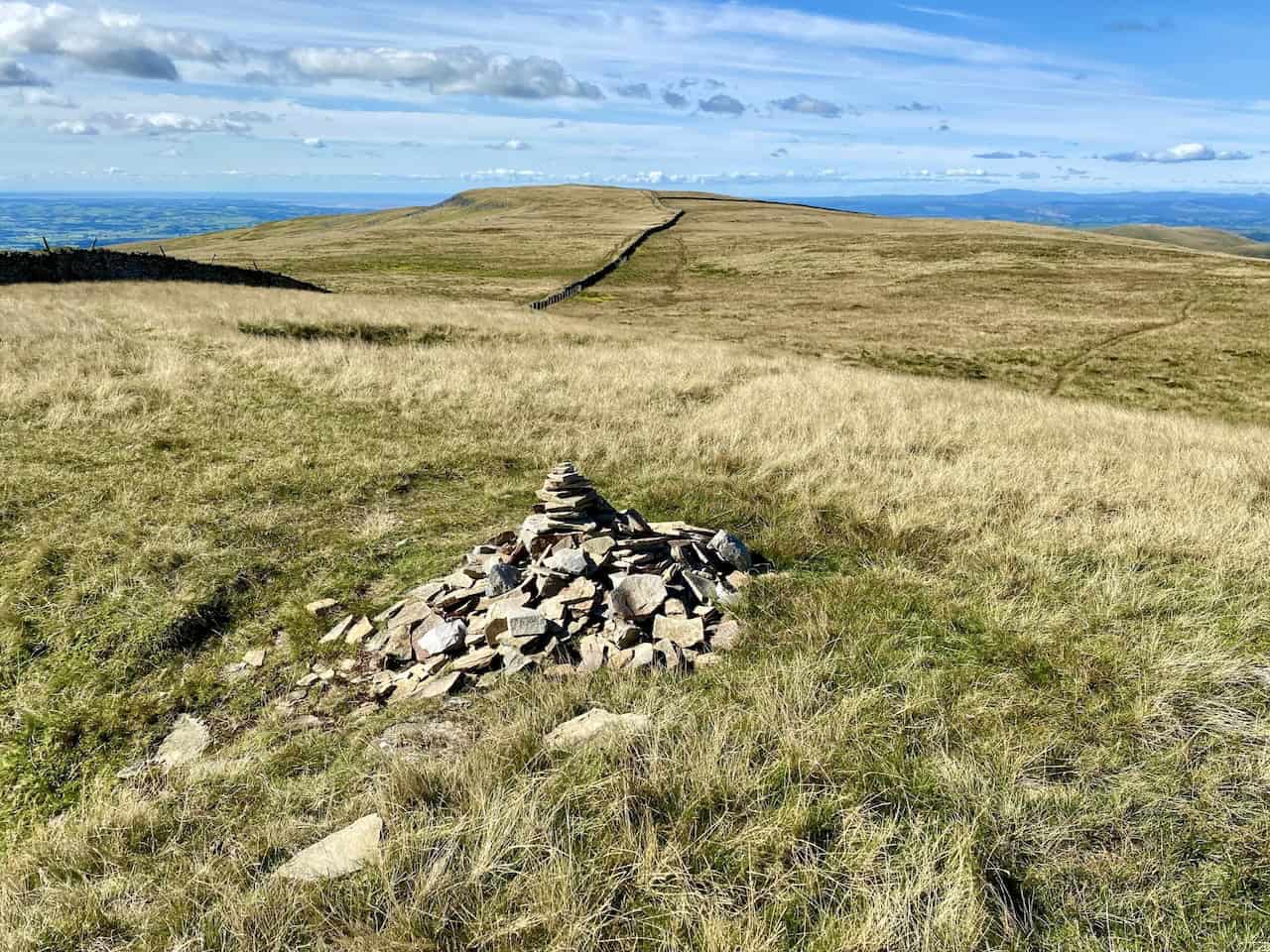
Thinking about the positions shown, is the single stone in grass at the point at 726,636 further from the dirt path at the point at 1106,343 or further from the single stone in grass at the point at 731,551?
the dirt path at the point at 1106,343

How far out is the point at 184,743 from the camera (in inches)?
207

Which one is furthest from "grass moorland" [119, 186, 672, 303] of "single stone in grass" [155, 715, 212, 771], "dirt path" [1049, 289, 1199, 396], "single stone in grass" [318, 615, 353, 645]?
"single stone in grass" [155, 715, 212, 771]

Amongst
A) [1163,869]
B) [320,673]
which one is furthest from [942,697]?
[320,673]

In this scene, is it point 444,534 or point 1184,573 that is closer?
point 1184,573

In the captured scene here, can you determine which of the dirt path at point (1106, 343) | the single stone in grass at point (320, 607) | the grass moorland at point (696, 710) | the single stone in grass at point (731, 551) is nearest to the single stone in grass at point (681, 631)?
the grass moorland at point (696, 710)

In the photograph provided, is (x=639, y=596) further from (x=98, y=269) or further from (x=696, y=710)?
(x=98, y=269)

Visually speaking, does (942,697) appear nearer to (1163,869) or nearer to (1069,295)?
(1163,869)

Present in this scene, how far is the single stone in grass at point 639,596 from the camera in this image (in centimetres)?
614

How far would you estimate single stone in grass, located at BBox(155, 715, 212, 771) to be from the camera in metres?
5.07

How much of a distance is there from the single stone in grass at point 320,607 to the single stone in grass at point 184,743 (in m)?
1.59

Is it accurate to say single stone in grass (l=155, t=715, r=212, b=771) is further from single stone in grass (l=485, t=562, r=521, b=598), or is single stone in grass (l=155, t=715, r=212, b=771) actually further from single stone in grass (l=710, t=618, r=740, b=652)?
single stone in grass (l=710, t=618, r=740, b=652)

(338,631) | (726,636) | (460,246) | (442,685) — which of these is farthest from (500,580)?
(460,246)

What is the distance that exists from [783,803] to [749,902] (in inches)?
24.8

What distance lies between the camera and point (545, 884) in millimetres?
3135
